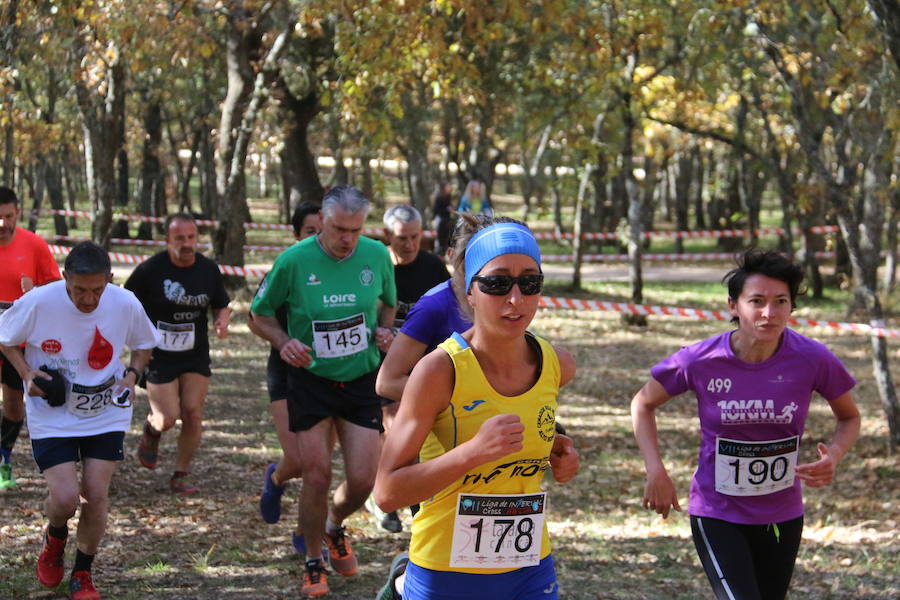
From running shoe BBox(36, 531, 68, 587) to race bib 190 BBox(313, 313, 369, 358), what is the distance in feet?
5.33

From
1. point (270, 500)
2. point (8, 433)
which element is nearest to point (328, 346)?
point (270, 500)

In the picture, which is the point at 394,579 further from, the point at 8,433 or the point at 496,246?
the point at 8,433

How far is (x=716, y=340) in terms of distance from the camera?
457 cm

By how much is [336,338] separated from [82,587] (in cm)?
177

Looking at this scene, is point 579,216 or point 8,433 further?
point 579,216

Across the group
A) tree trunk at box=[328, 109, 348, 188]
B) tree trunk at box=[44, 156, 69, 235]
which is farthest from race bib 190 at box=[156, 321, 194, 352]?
tree trunk at box=[44, 156, 69, 235]

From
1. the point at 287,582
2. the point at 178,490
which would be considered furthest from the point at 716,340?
the point at 178,490

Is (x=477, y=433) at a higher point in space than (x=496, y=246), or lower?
lower

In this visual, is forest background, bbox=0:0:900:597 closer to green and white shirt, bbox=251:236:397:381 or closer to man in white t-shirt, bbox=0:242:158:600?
green and white shirt, bbox=251:236:397:381

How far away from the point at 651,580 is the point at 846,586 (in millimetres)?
1096

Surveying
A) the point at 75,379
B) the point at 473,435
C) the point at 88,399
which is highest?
the point at 473,435

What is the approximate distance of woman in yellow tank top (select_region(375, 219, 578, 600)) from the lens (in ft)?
10.3

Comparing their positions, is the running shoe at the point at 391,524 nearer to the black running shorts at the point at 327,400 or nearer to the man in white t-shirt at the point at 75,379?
the black running shorts at the point at 327,400

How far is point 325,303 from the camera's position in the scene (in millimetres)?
6168
